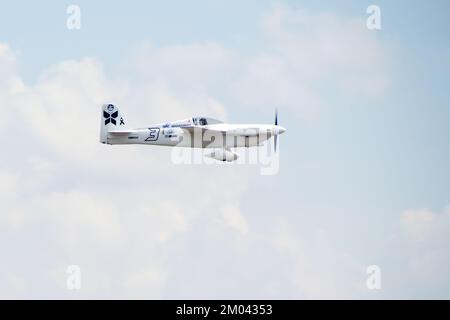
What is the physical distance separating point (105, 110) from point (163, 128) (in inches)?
Result: 204

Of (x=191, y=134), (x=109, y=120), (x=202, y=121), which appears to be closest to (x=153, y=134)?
(x=191, y=134)

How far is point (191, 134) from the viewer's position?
7700cm

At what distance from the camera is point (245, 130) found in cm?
7681

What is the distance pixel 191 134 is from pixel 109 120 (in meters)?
6.90

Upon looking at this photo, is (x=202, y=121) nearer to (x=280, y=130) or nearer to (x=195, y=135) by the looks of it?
(x=195, y=135)

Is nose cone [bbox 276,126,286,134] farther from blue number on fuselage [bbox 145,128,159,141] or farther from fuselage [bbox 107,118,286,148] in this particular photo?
blue number on fuselage [bbox 145,128,159,141]

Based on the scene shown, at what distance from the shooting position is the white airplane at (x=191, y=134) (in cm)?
7650

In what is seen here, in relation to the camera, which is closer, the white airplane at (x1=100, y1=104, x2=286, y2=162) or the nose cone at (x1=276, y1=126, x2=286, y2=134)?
the white airplane at (x1=100, y1=104, x2=286, y2=162)

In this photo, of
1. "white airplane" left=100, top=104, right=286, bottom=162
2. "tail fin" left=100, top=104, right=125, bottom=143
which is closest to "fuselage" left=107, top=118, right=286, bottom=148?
"white airplane" left=100, top=104, right=286, bottom=162

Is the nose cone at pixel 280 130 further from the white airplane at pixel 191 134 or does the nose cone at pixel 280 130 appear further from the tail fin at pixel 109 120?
the tail fin at pixel 109 120

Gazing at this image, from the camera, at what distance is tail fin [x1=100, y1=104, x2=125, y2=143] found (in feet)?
252
